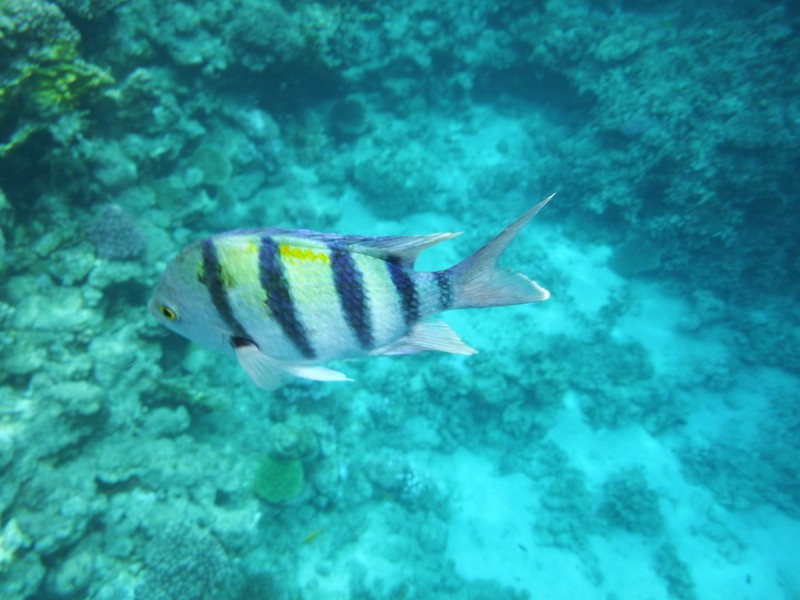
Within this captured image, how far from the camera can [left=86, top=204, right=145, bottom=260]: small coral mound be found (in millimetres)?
4723

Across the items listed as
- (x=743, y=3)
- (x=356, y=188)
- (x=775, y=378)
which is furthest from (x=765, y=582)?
(x=743, y=3)

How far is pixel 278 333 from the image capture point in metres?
1.71

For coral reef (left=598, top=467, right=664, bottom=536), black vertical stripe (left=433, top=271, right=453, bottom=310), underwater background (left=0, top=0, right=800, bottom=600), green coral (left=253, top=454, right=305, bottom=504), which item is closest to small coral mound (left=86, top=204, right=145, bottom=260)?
underwater background (left=0, top=0, right=800, bottom=600)

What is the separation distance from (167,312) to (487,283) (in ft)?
4.53

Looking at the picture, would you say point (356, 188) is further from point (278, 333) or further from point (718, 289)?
point (718, 289)

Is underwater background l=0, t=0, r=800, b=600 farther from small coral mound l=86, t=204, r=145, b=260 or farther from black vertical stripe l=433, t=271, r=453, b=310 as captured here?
black vertical stripe l=433, t=271, r=453, b=310

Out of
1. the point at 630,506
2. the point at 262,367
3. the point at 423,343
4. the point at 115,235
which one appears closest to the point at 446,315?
the point at 630,506

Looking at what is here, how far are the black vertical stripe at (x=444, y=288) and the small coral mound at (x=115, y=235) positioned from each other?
4546 millimetres

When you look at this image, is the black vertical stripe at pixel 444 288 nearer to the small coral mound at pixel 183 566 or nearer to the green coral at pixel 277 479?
the small coral mound at pixel 183 566

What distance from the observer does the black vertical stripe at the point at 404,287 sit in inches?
67.2

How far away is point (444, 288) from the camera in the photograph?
177 centimetres

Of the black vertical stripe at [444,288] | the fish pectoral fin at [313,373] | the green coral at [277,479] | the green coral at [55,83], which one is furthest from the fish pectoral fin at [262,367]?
the green coral at [277,479]

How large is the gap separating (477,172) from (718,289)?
677 cm

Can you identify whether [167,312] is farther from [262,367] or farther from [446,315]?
[446,315]
